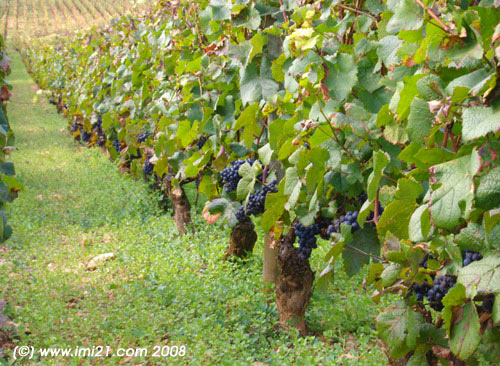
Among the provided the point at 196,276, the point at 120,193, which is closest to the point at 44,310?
the point at 196,276

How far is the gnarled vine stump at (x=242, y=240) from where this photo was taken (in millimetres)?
4840

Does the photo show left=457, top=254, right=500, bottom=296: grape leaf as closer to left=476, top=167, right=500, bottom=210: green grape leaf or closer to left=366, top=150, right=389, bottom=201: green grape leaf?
A: left=476, top=167, right=500, bottom=210: green grape leaf

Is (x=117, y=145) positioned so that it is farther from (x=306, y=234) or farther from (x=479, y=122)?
(x=479, y=122)

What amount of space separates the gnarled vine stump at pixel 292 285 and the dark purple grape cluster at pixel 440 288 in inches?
63.5

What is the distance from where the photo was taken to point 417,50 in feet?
5.93

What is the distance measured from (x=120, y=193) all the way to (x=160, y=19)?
2.29 metres

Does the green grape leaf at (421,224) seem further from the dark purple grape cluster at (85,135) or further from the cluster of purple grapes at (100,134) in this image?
the dark purple grape cluster at (85,135)

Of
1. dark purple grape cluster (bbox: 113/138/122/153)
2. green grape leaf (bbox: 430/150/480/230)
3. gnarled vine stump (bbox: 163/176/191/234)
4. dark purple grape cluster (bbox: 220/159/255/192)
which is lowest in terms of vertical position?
dark purple grape cluster (bbox: 113/138/122/153)

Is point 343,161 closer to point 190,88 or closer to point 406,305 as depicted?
point 406,305

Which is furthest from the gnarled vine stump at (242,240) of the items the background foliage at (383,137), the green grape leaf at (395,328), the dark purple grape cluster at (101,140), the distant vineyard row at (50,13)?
the distant vineyard row at (50,13)

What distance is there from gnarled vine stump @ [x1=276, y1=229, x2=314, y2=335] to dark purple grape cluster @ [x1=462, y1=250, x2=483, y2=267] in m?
1.79

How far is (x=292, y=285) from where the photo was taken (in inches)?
143

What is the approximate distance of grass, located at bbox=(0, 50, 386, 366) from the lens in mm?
3514

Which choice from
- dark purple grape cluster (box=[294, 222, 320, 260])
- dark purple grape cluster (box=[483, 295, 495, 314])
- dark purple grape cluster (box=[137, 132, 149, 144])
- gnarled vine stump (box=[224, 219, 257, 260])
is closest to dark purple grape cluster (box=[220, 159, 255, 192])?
dark purple grape cluster (box=[294, 222, 320, 260])
